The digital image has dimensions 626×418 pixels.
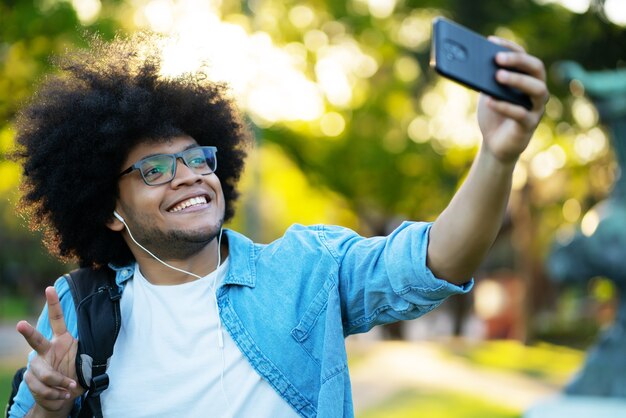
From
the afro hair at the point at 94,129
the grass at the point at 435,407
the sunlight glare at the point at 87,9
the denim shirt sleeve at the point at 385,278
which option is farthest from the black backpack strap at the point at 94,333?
the sunlight glare at the point at 87,9

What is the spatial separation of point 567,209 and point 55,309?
87.0ft

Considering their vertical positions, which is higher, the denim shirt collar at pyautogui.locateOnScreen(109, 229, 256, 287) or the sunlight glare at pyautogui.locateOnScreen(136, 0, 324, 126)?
the sunlight glare at pyautogui.locateOnScreen(136, 0, 324, 126)

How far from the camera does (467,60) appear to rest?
6.59 feet

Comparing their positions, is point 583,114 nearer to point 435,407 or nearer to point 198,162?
point 435,407

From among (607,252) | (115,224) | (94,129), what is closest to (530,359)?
(607,252)

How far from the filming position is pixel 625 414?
9391 millimetres

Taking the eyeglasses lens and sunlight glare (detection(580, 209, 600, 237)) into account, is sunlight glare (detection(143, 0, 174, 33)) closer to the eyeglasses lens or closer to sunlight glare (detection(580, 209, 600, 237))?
sunlight glare (detection(580, 209, 600, 237))

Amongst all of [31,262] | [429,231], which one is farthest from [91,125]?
[31,262]

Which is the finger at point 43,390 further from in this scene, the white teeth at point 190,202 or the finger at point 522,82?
the finger at point 522,82

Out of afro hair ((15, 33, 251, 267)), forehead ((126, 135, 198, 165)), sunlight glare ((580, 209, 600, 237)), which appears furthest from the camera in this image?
sunlight glare ((580, 209, 600, 237))

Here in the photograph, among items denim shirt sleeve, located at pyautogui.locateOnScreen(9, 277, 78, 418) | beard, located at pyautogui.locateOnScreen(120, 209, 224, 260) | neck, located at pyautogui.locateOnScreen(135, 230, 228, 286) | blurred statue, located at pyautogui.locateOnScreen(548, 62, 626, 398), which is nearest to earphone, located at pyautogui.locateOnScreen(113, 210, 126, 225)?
beard, located at pyautogui.locateOnScreen(120, 209, 224, 260)

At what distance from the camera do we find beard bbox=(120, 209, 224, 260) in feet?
9.89

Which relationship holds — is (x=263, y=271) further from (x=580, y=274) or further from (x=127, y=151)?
(x=580, y=274)

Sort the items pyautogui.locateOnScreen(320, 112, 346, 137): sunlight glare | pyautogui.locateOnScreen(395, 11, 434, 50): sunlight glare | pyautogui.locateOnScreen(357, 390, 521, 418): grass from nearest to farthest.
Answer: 1. pyautogui.locateOnScreen(357, 390, 521, 418): grass
2. pyautogui.locateOnScreen(395, 11, 434, 50): sunlight glare
3. pyautogui.locateOnScreen(320, 112, 346, 137): sunlight glare
